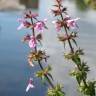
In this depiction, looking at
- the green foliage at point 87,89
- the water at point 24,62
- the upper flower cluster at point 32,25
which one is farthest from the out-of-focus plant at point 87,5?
the upper flower cluster at point 32,25

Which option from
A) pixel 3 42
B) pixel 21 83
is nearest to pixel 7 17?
pixel 3 42

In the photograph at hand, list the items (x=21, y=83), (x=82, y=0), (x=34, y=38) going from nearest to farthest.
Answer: (x=34, y=38) → (x=21, y=83) → (x=82, y=0)

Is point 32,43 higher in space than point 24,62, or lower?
lower

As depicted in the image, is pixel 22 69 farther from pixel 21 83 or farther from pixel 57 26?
pixel 57 26

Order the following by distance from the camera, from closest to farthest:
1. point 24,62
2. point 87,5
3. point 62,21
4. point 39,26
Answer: point 39,26, point 62,21, point 24,62, point 87,5

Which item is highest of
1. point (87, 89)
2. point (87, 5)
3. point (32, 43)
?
point (87, 5)

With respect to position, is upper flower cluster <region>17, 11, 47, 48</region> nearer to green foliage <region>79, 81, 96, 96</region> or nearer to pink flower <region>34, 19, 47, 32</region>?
pink flower <region>34, 19, 47, 32</region>

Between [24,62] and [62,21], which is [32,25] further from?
[24,62]

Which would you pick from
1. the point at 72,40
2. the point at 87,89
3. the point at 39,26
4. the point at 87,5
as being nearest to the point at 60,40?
the point at 72,40

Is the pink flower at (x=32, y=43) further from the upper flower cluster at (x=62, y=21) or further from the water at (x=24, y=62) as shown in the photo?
the water at (x=24, y=62)

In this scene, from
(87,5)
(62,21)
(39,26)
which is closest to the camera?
(39,26)

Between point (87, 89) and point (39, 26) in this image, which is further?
point (87, 89)
